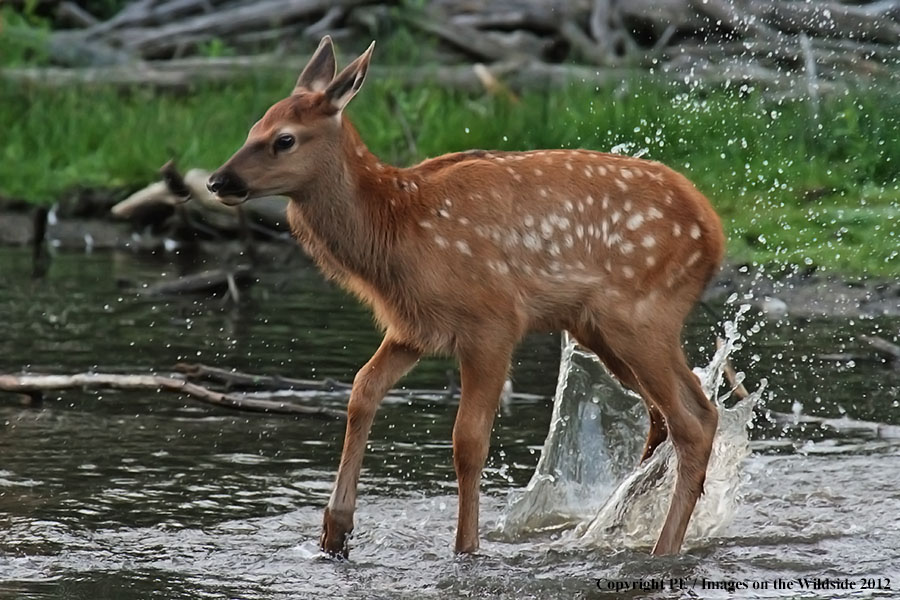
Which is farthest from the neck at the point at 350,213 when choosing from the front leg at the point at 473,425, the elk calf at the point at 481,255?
the front leg at the point at 473,425

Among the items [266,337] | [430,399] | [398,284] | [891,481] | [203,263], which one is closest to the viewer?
[398,284]

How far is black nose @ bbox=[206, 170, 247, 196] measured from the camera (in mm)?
6633

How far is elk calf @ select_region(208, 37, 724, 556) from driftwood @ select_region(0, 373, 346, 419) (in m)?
1.53

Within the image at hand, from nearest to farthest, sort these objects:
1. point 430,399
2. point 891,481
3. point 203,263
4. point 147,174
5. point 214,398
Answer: point 891,481, point 214,398, point 430,399, point 203,263, point 147,174

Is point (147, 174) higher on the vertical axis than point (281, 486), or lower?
higher

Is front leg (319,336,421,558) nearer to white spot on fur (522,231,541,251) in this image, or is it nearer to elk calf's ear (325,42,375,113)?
white spot on fur (522,231,541,251)

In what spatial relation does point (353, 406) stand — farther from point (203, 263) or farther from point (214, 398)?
point (203, 263)

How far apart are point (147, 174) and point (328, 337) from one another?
478cm

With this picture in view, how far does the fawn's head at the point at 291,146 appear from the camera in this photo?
6.68 m

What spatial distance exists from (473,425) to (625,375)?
985mm

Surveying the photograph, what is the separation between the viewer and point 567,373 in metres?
8.38

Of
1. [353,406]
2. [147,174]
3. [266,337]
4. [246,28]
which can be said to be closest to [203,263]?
[147,174]

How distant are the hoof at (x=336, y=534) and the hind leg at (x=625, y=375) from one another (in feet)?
4.10

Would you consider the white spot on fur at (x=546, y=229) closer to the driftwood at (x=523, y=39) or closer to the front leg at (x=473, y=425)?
the front leg at (x=473, y=425)
